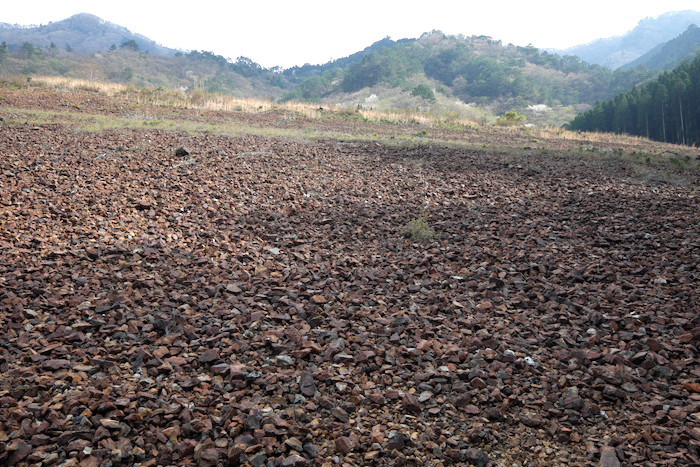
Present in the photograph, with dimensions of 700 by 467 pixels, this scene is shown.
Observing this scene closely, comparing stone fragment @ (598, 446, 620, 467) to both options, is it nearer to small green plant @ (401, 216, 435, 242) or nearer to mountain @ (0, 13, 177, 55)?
small green plant @ (401, 216, 435, 242)

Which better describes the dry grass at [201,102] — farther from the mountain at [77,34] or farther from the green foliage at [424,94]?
the mountain at [77,34]

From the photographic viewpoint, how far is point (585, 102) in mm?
78062

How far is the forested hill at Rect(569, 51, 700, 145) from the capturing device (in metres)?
35.6

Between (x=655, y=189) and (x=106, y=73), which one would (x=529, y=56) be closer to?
(x=106, y=73)

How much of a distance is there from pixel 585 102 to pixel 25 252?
297 feet

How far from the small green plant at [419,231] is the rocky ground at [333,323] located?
3cm

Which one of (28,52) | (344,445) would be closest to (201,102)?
(344,445)

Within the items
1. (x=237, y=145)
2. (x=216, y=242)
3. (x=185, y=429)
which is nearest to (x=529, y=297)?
(x=185, y=429)

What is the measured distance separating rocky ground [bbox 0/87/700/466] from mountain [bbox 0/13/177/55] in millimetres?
134116

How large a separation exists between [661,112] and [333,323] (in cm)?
4462

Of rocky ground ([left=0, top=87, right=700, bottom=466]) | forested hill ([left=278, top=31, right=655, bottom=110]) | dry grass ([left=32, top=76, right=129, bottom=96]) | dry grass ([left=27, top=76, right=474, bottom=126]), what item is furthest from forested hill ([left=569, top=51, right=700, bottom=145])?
dry grass ([left=32, top=76, right=129, bottom=96])

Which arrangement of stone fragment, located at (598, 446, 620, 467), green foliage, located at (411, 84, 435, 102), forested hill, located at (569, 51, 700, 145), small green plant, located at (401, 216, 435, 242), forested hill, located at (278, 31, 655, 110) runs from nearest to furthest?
stone fragment, located at (598, 446, 620, 467)
small green plant, located at (401, 216, 435, 242)
forested hill, located at (569, 51, 700, 145)
green foliage, located at (411, 84, 435, 102)
forested hill, located at (278, 31, 655, 110)

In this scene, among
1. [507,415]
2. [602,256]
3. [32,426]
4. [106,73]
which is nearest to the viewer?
[32,426]

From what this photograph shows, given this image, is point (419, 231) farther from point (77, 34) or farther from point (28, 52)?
point (77, 34)
